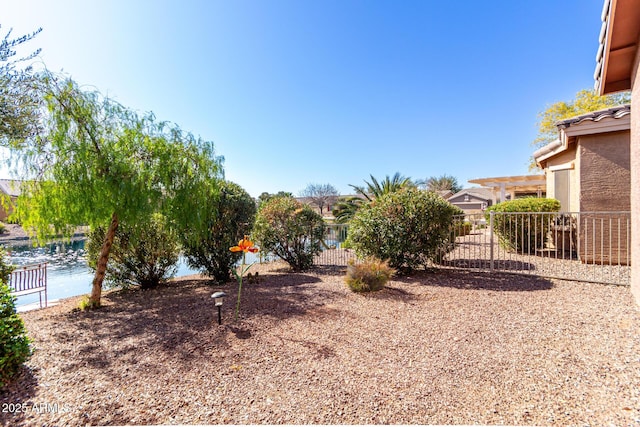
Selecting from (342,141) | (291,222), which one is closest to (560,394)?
(291,222)

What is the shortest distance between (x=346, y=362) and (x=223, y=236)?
5259mm

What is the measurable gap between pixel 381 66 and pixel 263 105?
20.2 ft

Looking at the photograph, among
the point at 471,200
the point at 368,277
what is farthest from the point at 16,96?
the point at 471,200

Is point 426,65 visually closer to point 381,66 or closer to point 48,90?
point 381,66

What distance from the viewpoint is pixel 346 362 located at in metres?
3.00

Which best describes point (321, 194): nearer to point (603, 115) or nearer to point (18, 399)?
point (603, 115)

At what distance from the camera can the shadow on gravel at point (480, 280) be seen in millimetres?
5730

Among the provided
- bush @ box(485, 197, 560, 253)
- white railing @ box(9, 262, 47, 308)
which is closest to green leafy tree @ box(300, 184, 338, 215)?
bush @ box(485, 197, 560, 253)

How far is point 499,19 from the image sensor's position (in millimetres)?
8898

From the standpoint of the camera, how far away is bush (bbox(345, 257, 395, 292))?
18.6 feet

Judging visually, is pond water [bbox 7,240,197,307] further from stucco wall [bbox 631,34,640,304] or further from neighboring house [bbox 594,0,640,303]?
stucco wall [bbox 631,34,640,304]

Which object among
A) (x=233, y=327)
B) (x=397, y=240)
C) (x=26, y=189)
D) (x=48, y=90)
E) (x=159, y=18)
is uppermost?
(x=159, y=18)

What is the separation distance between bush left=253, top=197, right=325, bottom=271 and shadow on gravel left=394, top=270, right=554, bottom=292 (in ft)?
9.82

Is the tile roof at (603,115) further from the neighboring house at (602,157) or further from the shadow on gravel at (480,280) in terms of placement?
the shadow on gravel at (480,280)
